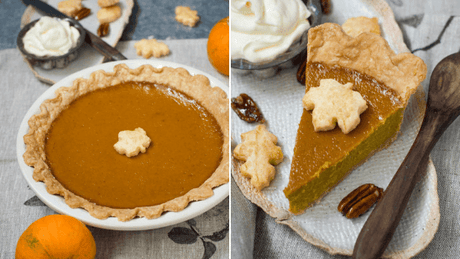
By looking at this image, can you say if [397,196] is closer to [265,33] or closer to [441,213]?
[441,213]

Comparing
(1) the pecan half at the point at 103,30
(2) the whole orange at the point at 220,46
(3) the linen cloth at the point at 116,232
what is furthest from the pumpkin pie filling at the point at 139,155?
(1) the pecan half at the point at 103,30

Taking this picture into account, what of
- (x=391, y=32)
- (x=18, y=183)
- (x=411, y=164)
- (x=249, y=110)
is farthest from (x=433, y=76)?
(x=18, y=183)

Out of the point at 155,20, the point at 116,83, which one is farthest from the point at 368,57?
the point at 155,20

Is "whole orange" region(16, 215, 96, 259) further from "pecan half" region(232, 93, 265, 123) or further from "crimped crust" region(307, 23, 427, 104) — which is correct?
"crimped crust" region(307, 23, 427, 104)

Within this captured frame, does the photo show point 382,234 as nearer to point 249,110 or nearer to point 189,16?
point 249,110

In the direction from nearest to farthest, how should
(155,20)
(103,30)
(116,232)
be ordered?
(116,232)
(103,30)
(155,20)

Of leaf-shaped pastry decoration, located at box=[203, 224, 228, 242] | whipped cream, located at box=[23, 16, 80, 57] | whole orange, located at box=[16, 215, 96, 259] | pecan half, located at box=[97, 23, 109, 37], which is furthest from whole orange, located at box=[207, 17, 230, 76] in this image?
whole orange, located at box=[16, 215, 96, 259]

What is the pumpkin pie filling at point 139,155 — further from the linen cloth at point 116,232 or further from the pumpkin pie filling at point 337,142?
the pumpkin pie filling at point 337,142
